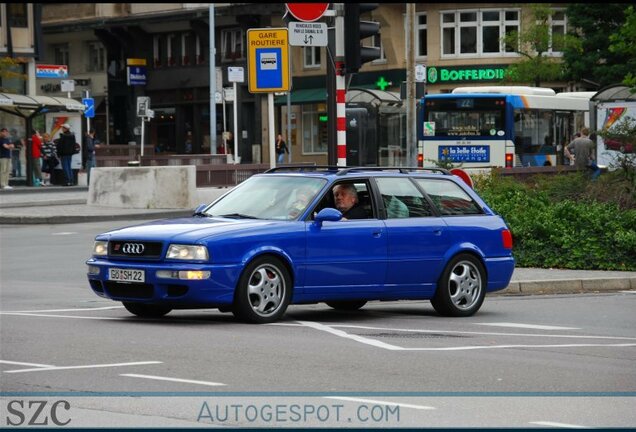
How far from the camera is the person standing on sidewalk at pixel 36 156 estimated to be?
151 ft

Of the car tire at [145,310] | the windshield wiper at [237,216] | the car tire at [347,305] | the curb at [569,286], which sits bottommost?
the curb at [569,286]

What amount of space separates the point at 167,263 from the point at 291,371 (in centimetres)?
312

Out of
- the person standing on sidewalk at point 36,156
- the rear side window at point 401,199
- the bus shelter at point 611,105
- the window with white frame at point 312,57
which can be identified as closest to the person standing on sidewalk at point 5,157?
the person standing on sidewalk at point 36,156

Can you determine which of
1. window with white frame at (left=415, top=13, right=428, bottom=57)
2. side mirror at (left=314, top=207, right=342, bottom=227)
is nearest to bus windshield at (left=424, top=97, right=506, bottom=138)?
window with white frame at (left=415, top=13, right=428, bottom=57)

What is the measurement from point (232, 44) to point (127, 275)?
59.4 meters

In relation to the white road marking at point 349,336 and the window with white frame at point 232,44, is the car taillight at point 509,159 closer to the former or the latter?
the white road marking at point 349,336

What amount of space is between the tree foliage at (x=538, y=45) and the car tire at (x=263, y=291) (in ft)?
146

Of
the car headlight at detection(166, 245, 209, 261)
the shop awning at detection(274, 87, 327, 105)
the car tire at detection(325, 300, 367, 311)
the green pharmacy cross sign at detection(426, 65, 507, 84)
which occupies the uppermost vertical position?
the green pharmacy cross sign at detection(426, 65, 507, 84)

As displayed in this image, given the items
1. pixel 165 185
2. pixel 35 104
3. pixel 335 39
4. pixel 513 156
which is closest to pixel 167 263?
pixel 335 39

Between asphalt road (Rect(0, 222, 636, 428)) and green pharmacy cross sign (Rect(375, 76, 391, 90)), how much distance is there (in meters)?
48.2

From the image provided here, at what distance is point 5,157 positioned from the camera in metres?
43.1

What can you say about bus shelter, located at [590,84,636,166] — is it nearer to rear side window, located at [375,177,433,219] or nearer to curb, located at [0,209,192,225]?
curb, located at [0,209,192,225]

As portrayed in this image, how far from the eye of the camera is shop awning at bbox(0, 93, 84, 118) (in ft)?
146

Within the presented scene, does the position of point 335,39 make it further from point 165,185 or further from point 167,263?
point 165,185
